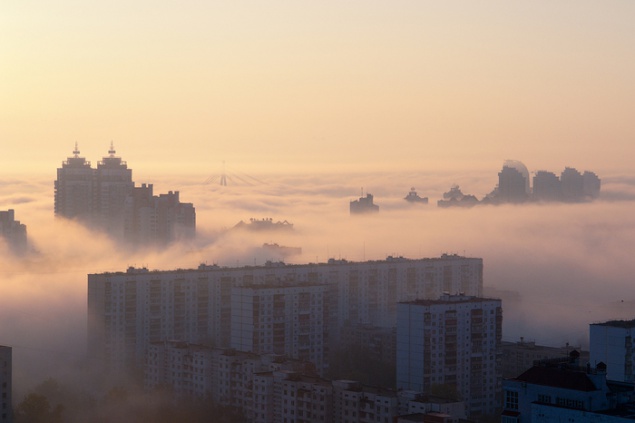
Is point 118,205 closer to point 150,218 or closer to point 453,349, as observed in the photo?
point 150,218

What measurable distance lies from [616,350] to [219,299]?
1254 cm

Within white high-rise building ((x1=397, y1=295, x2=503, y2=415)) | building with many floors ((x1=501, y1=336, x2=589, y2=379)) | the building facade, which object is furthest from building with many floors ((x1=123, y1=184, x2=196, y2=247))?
white high-rise building ((x1=397, y1=295, x2=503, y2=415))

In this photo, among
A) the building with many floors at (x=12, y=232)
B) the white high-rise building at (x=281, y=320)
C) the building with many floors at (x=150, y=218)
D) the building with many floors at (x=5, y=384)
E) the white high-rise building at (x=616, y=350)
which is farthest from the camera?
the building with many floors at (x=12, y=232)

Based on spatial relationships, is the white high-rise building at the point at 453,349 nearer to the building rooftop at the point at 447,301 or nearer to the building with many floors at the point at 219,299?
the building rooftop at the point at 447,301

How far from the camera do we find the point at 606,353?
966 inches

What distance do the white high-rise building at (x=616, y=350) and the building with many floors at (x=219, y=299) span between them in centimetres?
794

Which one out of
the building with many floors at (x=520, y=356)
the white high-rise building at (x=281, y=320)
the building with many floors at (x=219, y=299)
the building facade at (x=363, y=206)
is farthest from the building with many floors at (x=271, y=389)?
the building facade at (x=363, y=206)

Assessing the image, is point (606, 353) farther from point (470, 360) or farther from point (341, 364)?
point (341, 364)

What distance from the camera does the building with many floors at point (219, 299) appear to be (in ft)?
99.7

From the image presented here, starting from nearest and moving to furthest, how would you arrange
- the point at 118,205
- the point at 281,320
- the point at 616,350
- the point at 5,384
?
the point at 5,384 < the point at 616,350 < the point at 281,320 < the point at 118,205

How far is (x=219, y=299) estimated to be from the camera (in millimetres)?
33312

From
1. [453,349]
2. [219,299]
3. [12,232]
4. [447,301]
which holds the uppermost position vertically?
[12,232]

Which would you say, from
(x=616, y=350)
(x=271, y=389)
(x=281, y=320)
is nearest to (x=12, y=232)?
(x=281, y=320)

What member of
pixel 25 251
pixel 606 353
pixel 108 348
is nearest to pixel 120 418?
pixel 108 348
